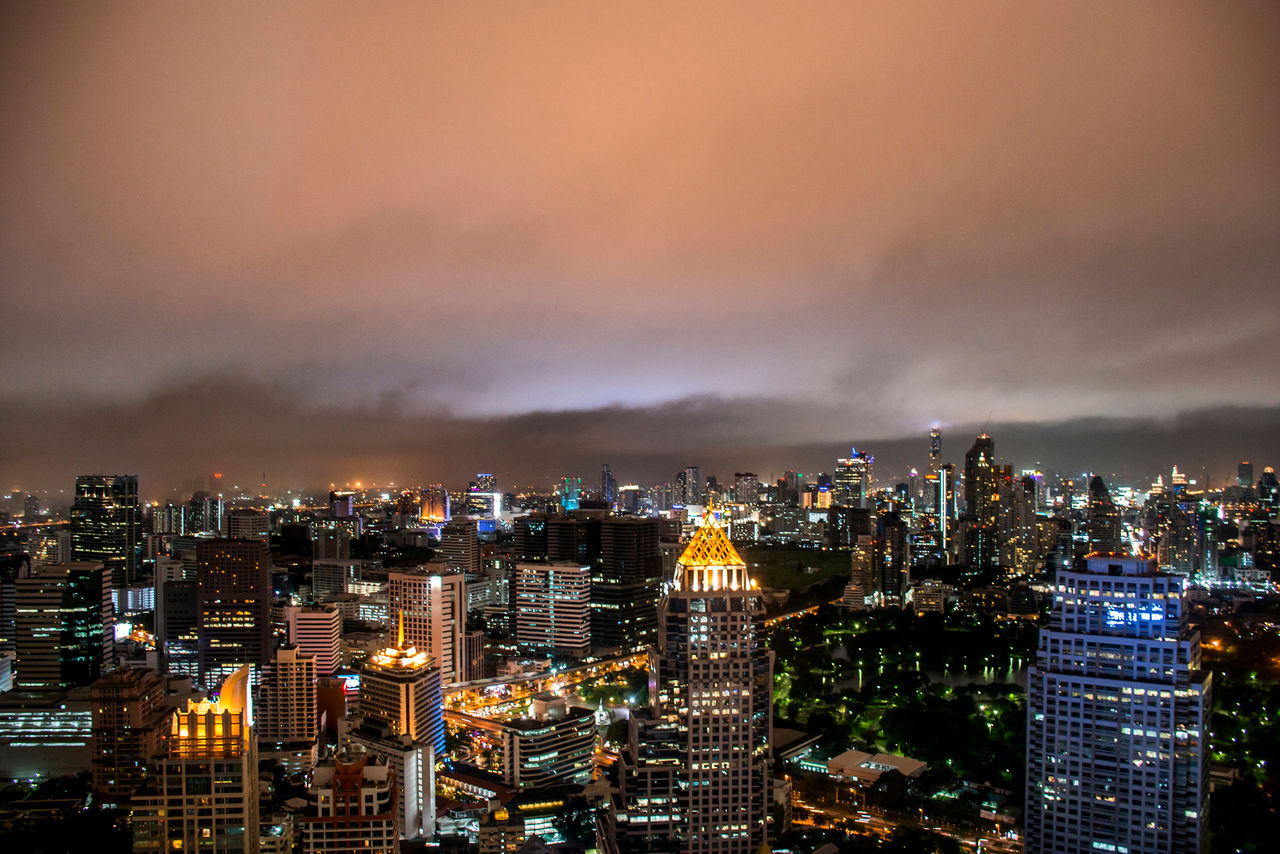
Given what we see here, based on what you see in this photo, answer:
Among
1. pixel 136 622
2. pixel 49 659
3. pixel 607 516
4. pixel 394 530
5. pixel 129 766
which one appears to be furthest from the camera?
pixel 394 530

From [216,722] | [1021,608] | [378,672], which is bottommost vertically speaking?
[1021,608]

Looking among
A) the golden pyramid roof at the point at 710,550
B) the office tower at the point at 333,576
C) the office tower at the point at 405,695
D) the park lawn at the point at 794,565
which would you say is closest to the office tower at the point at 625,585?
the park lawn at the point at 794,565

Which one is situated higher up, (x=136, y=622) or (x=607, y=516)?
(x=607, y=516)

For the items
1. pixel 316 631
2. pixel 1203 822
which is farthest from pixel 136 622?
pixel 1203 822

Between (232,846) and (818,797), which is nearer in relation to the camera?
(232,846)

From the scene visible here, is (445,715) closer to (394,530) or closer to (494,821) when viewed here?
(494,821)
